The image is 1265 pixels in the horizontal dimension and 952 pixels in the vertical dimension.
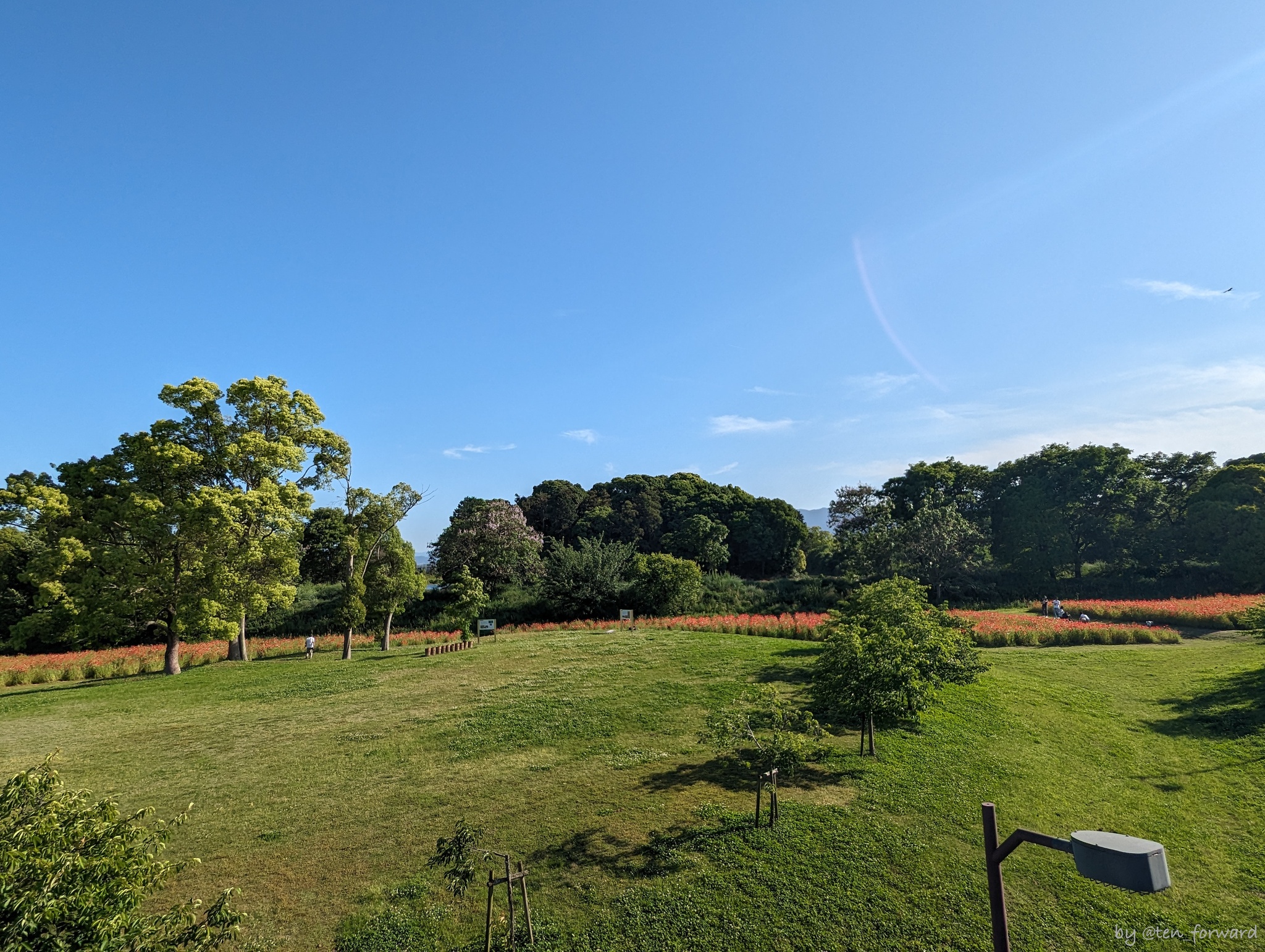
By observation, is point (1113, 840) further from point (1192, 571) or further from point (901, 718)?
point (1192, 571)

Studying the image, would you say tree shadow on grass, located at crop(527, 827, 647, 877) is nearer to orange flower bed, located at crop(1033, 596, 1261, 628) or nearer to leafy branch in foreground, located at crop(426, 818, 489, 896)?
leafy branch in foreground, located at crop(426, 818, 489, 896)

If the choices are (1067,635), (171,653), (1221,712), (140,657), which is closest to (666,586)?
(1067,635)

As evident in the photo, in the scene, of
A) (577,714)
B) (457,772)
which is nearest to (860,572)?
(577,714)

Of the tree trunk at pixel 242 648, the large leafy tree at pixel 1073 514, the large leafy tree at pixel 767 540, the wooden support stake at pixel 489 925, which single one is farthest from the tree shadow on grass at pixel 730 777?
the large leafy tree at pixel 767 540

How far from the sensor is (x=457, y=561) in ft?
125

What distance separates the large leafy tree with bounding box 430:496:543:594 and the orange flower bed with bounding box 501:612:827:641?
743 cm

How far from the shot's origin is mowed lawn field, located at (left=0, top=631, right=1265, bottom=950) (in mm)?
6480

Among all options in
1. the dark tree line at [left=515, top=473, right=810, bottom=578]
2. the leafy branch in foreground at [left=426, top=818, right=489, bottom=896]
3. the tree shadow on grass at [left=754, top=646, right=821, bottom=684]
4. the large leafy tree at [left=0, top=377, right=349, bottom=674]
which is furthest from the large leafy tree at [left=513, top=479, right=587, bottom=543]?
the leafy branch in foreground at [left=426, top=818, right=489, bottom=896]

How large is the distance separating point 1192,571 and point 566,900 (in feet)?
150

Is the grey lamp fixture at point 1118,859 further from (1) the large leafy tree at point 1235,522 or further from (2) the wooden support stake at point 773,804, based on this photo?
(1) the large leafy tree at point 1235,522

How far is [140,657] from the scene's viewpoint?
22.7 meters

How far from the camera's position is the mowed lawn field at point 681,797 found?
6.48 metres

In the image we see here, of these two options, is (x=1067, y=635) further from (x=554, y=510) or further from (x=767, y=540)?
(x=554, y=510)

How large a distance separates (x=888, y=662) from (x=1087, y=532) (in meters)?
38.3
